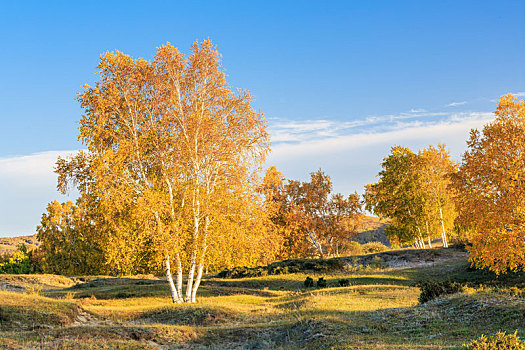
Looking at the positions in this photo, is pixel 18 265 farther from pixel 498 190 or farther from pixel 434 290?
pixel 498 190

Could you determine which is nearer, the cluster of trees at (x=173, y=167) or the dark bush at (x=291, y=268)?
the cluster of trees at (x=173, y=167)

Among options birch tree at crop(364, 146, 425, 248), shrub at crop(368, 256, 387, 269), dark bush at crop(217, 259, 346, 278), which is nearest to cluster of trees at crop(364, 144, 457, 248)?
birch tree at crop(364, 146, 425, 248)

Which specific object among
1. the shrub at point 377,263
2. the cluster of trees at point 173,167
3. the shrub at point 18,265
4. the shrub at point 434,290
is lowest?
the shrub at point 377,263

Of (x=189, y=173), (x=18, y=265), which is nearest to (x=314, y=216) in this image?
(x=189, y=173)

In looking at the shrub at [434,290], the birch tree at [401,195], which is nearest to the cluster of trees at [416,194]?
the birch tree at [401,195]

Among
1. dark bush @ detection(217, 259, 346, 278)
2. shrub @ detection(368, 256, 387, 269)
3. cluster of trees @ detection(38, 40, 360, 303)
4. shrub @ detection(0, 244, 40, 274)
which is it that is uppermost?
cluster of trees @ detection(38, 40, 360, 303)

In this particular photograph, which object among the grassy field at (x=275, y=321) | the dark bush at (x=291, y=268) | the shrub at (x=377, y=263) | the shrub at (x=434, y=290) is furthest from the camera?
the shrub at (x=377, y=263)

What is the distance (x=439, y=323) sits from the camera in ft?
46.4

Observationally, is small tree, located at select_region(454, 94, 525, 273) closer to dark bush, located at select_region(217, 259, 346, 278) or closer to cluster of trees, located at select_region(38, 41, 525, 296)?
cluster of trees, located at select_region(38, 41, 525, 296)

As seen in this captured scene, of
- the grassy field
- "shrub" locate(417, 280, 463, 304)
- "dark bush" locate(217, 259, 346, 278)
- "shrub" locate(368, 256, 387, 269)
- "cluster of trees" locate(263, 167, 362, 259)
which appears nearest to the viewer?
the grassy field

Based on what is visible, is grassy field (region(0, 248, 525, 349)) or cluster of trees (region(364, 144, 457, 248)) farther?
cluster of trees (region(364, 144, 457, 248))

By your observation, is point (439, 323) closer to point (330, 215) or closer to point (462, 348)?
point (462, 348)

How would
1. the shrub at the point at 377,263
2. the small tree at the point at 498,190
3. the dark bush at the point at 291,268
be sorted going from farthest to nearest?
1. the shrub at the point at 377,263
2. the dark bush at the point at 291,268
3. the small tree at the point at 498,190

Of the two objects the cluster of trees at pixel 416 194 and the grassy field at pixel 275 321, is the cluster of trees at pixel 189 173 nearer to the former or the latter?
the grassy field at pixel 275 321
